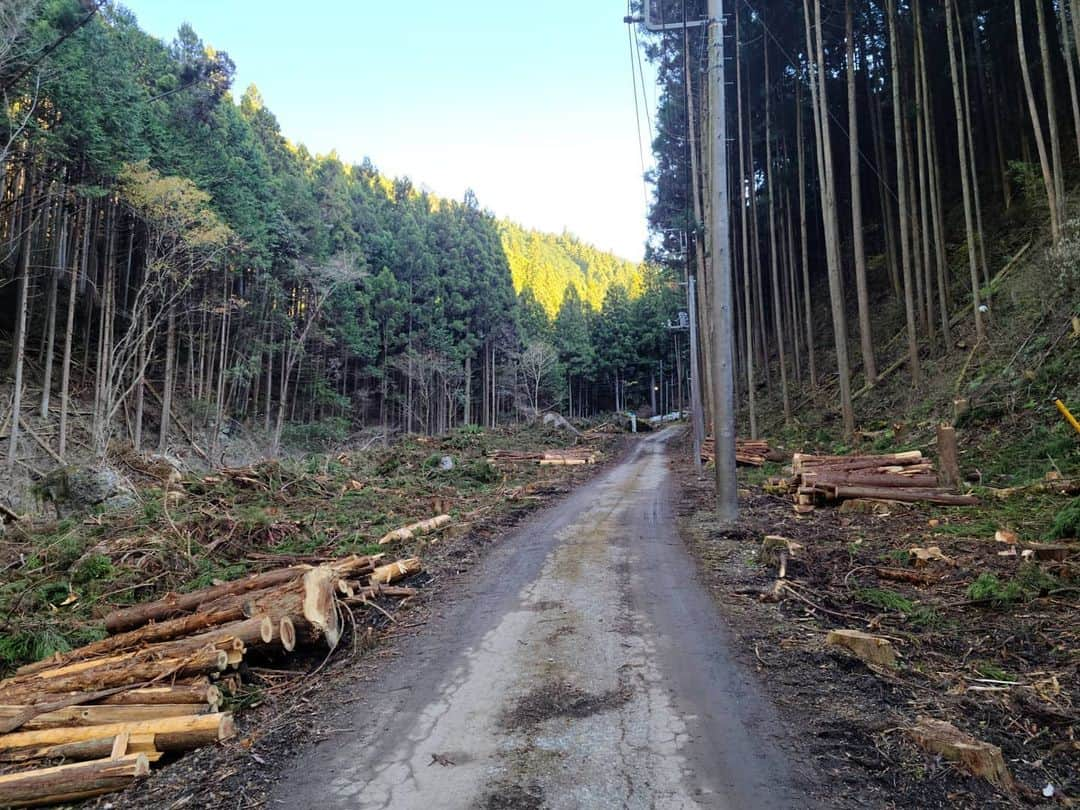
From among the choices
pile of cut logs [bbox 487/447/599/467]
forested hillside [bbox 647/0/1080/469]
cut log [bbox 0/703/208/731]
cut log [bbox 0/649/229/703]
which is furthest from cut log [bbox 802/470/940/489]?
pile of cut logs [bbox 487/447/599/467]

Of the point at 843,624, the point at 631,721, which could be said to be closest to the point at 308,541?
the point at 631,721

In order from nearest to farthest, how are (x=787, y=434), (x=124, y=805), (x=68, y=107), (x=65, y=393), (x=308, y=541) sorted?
(x=124, y=805) < (x=308, y=541) < (x=68, y=107) < (x=65, y=393) < (x=787, y=434)

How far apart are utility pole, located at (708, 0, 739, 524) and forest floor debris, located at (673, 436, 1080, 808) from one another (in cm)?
163

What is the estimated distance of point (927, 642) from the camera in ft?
13.7

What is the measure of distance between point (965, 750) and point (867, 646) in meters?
1.35

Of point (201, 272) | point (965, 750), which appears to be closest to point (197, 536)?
point (965, 750)

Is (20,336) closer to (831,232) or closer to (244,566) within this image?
(244,566)

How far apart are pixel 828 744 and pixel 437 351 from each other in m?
42.8

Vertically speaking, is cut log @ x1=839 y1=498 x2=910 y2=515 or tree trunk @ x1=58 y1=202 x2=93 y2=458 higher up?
tree trunk @ x1=58 y1=202 x2=93 y2=458

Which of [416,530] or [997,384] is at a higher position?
[997,384]

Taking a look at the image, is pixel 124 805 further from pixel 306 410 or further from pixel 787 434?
pixel 306 410

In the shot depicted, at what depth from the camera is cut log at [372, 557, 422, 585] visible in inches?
253

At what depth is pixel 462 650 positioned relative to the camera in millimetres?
4613

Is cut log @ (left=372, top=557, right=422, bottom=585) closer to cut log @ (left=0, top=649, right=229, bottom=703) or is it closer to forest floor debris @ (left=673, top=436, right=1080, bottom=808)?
cut log @ (left=0, top=649, right=229, bottom=703)
